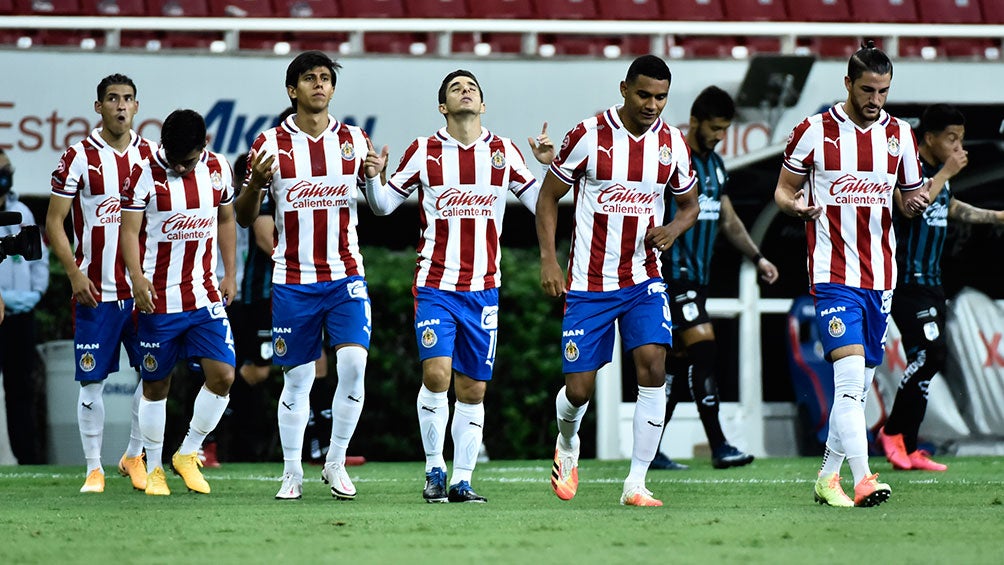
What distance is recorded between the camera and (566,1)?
14.5 m

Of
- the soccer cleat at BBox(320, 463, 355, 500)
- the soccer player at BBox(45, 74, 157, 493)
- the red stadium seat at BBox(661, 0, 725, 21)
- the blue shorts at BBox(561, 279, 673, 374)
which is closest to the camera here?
the blue shorts at BBox(561, 279, 673, 374)

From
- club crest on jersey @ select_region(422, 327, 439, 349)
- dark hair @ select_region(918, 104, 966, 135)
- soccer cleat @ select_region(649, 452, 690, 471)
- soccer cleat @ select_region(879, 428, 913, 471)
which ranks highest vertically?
dark hair @ select_region(918, 104, 966, 135)

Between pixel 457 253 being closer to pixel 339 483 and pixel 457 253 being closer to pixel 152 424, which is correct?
pixel 339 483

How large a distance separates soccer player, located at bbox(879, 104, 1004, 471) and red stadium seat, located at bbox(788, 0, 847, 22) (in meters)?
5.72

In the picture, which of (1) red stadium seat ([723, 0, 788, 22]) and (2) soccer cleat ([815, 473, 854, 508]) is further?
(1) red stadium seat ([723, 0, 788, 22])

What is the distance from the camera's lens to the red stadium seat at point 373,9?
46.4 feet

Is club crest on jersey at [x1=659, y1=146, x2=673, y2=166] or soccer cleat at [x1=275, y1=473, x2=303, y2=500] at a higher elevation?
club crest on jersey at [x1=659, y1=146, x2=673, y2=166]

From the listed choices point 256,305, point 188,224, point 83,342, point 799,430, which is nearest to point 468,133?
point 188,224

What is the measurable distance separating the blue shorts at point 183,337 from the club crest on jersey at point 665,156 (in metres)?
2.36

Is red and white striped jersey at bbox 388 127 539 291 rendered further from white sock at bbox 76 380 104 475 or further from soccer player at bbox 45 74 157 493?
white sock at bbox 76 380 104 475

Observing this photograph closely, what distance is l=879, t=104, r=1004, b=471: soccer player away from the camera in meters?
9.09

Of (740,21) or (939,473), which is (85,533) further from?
(740,21)

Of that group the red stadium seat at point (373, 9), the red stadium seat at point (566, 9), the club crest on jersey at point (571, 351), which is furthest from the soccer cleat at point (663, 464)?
the red stadium seat at point (373, 9)

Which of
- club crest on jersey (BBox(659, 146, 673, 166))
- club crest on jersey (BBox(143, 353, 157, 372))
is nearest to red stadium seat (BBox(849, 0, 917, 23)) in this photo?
club crest on jersey (BBox(659, 146, 673, 166))
